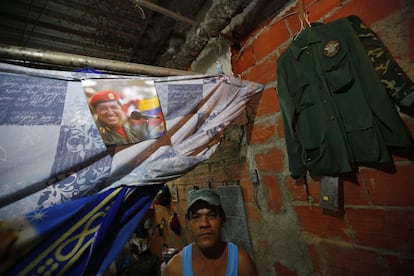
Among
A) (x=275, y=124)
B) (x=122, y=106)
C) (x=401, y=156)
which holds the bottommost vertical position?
(x=401, y=156)

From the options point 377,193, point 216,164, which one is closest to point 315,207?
point 377,193

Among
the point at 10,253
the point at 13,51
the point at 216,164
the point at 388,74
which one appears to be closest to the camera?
the point at 10,253

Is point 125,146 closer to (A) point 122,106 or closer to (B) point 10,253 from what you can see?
(A) point 122,106

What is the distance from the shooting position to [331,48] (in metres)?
0.88

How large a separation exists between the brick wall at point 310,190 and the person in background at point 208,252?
28 cm

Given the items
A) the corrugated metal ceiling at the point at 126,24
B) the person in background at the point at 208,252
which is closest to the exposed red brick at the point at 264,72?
the corrugated metal ceiling at the point at 126,24

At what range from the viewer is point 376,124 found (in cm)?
76

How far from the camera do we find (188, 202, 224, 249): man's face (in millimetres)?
1136

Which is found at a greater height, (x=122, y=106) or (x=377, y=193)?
(x=122, y=106)

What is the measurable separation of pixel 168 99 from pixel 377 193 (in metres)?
1.05

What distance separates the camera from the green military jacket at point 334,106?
29.7 inches

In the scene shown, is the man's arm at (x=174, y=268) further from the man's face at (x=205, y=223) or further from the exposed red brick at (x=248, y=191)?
the exposed red brick at (x=248, y=191)

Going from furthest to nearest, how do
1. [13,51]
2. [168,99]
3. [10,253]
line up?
[168,99] < [13,51] < [10,253]

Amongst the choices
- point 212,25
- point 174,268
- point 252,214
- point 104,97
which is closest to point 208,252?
point 174,268
